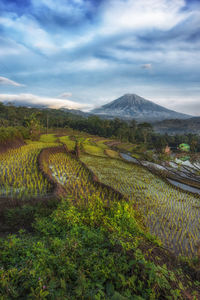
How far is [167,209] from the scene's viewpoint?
24.5 ft

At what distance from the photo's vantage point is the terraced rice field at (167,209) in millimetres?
5188

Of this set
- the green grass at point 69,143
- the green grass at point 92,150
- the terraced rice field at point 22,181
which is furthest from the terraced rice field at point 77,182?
the green grass at point 92,150

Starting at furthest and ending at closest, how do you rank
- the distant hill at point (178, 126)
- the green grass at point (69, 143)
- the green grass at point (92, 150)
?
the distant hill at point (178, 126) → the green grass at point (92, 150) → the green grass at point (69, 143)

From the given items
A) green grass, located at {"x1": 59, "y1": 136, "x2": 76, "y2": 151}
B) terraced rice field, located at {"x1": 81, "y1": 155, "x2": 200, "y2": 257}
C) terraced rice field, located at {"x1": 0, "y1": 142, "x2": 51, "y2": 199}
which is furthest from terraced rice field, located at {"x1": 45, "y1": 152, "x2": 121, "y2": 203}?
green grass, located at {"x1": 59, "y1": 136, "x2": 76, "y2": 151}

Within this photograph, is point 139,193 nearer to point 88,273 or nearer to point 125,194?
point 125,194

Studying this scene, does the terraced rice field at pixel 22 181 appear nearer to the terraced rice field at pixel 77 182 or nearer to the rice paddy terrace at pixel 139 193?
the rice paddy terrace at pixel 139 193

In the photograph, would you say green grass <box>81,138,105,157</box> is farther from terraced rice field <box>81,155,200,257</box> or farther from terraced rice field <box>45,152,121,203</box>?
terraced rice field <box>81,155,200,257</box>

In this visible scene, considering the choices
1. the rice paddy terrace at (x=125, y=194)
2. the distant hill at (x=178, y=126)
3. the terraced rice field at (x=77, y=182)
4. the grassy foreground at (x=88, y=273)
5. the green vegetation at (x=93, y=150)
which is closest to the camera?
the grassy foreground at (x=88, y=273)

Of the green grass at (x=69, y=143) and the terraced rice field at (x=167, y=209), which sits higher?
the green grass at (x=69, y=143)

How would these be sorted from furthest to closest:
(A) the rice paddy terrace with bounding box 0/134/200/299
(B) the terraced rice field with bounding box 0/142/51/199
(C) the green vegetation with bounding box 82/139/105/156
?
(C) the green vegetation with bounding box 82/139/105/156 → (B) the terraced rice field with bounding box 0/142/51/199 → (A) the rice paddy terrace with bounding box 0/134/200/299

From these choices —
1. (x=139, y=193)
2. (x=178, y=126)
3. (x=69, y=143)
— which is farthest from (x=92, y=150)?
(x=178, y=126)

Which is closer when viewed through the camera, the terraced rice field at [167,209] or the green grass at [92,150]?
the terraced rice field at [167,209]

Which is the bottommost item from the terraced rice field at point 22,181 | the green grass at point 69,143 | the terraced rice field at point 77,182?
the terraced rice field at point 77,182

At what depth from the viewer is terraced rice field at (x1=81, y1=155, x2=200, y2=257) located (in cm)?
519
